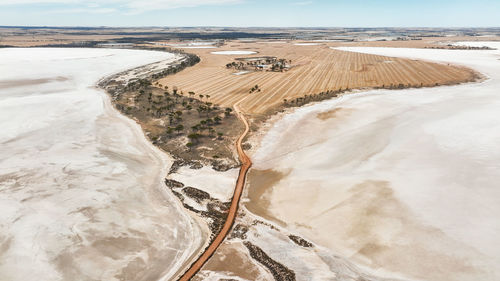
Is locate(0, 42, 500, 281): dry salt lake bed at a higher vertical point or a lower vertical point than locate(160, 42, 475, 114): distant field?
lower

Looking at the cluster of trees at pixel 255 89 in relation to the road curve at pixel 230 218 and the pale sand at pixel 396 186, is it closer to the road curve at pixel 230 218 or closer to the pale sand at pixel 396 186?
the pale sand at pixel 396 186

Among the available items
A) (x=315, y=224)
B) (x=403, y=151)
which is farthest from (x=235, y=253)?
(x=403, y=151)

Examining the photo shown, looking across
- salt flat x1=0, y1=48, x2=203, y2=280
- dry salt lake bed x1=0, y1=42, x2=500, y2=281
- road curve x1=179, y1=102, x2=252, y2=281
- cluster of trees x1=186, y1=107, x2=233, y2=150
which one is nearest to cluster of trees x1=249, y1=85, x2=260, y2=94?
cluster of trees x1=186, y1=107, x2=233, y2=150

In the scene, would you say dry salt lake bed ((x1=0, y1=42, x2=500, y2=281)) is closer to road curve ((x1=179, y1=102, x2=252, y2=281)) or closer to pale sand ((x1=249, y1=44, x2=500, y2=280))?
pale sand ((x1=249, y1=44, x2=500, y2=280))

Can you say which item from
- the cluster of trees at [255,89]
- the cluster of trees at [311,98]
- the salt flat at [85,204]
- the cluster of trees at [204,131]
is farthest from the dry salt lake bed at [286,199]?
the cluster of trees at [255,89]

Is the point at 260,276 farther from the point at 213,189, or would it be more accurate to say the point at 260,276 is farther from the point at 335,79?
the point at 335,79

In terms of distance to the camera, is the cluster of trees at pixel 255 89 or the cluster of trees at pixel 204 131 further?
the cluster of trees at pixel 255 89
